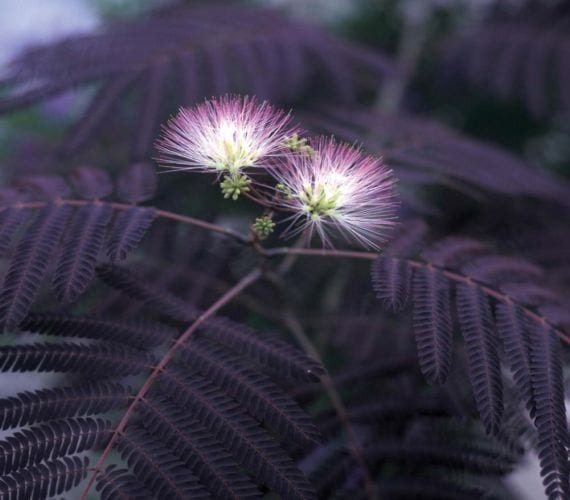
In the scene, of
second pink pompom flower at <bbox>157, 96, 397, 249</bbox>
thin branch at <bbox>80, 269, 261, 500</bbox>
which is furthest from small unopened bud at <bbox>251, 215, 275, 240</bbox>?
thin branch at <bbox>80, 269, 261, 500</bbox>

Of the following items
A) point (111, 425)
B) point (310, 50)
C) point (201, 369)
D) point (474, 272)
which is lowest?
point (111, 425)

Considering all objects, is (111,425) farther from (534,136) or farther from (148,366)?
(534,136)

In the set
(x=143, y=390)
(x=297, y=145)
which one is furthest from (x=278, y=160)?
(x=143, y=390)

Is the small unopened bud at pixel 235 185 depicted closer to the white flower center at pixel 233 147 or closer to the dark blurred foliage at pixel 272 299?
the white flower center at pixel 233 147

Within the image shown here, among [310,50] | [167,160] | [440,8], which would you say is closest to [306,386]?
[167,160]

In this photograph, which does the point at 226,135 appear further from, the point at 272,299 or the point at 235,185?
the point at 272,299

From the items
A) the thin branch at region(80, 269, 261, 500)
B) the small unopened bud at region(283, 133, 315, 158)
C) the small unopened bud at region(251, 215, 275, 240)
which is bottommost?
the thin branch at region(80, 269, 261, 500)

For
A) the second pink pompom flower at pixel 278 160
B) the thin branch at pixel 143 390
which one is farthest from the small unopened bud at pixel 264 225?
the thin branch at pixel 143 390

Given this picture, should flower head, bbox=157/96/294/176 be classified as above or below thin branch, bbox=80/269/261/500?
above

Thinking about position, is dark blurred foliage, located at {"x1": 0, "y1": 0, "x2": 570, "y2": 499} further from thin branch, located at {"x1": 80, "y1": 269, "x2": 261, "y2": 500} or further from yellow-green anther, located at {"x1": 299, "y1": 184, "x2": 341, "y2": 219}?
yellow-green anther, located at {"x1": 299, "y1": 184, "x2": 341, "y2": 219}
